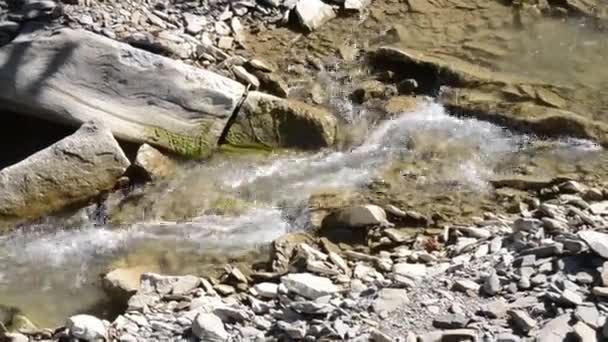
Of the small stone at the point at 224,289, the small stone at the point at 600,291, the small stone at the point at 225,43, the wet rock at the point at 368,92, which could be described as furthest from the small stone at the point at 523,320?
the small stone at the point at 225,43

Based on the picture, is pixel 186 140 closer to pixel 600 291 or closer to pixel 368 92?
pixel 368 92

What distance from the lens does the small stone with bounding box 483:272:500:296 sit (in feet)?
16.7

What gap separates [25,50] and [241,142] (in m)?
1.95

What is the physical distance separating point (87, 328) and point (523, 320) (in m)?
2.59

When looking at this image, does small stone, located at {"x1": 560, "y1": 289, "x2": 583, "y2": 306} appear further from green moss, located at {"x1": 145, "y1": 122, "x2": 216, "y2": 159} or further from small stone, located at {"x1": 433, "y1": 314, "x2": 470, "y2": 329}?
green moss, located at {"x1": 145, "y1": 122, "x2": 216, "y2": 159}

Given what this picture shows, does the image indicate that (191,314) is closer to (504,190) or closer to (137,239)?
(137,239)

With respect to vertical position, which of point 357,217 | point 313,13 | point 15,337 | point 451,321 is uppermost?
point 313,13

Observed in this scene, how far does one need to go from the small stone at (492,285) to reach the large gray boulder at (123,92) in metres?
2.94

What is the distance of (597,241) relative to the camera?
5043mm

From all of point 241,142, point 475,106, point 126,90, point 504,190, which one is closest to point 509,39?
point 475,106

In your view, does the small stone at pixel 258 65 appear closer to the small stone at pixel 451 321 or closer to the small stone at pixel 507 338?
the small stone at pixel 451 321

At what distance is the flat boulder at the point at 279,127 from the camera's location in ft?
24.1

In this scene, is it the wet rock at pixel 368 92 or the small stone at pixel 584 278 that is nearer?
the small stone at pixel 584 278

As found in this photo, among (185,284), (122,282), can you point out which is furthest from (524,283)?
(122,282)
